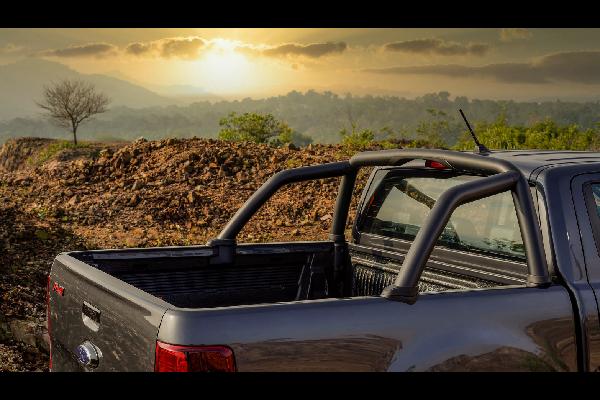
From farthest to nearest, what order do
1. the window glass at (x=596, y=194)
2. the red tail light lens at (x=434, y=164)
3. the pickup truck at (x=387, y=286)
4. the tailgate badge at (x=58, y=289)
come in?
the red tail light lens at (x=434, y=164) → the window glass at (x=596, y=194) → the tailgate badge at (x=58, y=289) → the pickup truck at (x=387, y=286)

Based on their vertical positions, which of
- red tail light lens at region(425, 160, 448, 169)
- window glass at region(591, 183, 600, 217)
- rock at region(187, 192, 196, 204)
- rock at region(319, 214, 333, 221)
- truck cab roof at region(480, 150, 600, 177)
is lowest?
rock at region(319, 214, 333, 221)

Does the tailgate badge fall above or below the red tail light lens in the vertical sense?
below

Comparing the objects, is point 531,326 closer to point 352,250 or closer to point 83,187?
point 352,250

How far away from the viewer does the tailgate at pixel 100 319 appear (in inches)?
123

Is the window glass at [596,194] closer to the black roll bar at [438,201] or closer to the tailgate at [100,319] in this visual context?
the black roll bar at [438,201]

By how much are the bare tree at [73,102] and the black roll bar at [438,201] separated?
69.7 meters

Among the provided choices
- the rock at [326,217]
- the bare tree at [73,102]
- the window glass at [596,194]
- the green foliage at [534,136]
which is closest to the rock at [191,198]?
the rock at [326,217]

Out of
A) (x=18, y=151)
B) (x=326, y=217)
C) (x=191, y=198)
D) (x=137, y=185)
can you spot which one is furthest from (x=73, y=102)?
(x=326, y=217)

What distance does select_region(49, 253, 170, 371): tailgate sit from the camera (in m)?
3.13

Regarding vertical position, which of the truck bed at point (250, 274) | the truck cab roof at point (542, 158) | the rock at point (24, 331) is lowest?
the rock at point (24, 331)

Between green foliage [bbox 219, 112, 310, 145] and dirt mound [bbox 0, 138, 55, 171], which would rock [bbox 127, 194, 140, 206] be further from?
dirt mound [bbox 0, 138, 55, 171]

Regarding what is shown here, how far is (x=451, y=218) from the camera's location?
4.59 meters

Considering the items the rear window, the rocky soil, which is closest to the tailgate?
the rear window

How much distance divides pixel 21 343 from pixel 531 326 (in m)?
5.40
